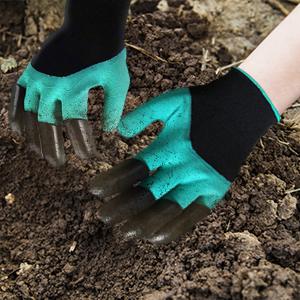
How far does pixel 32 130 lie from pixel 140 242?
49cm

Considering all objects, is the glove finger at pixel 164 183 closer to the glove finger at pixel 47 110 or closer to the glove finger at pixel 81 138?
the glove finger at pixel 81 138

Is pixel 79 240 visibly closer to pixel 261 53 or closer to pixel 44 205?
pixel 44 205

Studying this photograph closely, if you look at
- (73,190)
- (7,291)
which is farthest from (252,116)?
(7,291)

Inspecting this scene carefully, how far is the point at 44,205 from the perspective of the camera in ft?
5.94

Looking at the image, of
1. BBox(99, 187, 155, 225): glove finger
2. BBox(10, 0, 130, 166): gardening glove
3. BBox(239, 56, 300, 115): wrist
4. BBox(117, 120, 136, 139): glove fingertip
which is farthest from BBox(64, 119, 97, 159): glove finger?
BBox(239, 56, 300, 115): wrist

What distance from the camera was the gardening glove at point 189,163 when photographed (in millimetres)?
1557

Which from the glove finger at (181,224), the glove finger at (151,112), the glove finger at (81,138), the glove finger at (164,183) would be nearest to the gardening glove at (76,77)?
the glove finger at (81,138)

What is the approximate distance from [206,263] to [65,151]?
602 millimetres

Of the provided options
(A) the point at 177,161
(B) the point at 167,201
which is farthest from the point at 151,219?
(A) the point at 177,161

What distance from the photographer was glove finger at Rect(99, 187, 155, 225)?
5.17 feet

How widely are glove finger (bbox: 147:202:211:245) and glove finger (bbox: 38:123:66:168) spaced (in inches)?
15.5

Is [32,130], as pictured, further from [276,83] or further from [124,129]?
[276,83]

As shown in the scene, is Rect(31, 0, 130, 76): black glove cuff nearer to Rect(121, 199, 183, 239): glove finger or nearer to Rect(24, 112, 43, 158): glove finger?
Rect(24, 112, 43, 158): glove finger

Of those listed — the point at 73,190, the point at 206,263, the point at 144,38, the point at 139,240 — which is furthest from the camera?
the point at 144,38
